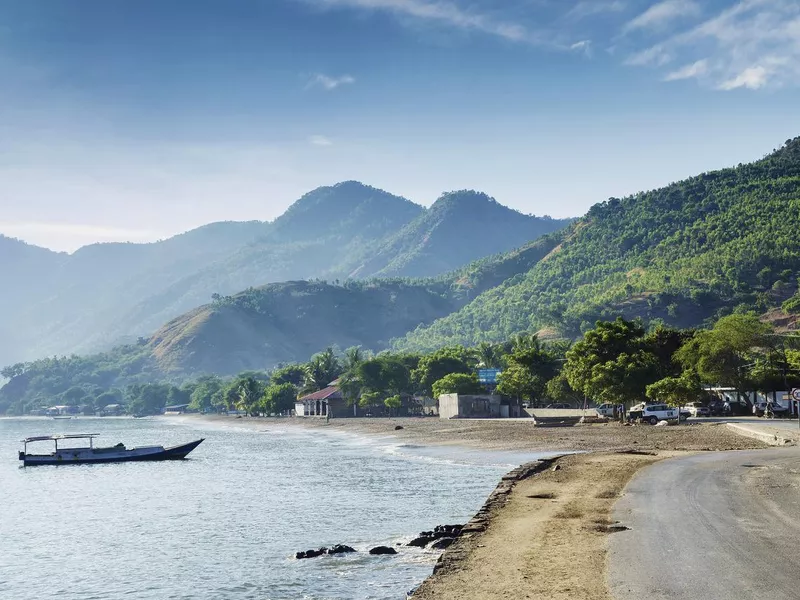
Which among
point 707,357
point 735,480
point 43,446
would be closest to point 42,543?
point 735,480

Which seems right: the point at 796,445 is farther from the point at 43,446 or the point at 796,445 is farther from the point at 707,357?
the point at 43,446

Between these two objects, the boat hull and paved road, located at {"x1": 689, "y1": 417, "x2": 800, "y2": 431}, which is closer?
paved road, located at {"x1": 689, "y1": 417, "x2": 800, "y2": 431}

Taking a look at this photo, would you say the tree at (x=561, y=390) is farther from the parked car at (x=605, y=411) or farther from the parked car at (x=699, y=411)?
the parked car at (x=699, y=411)

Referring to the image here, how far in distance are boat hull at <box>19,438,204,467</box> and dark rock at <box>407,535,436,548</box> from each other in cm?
6596

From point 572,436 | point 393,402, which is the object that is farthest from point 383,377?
point 572,436

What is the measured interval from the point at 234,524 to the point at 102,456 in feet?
190

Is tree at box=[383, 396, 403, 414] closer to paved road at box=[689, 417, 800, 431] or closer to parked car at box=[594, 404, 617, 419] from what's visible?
parked car at box=[594, 404, 617, 419]

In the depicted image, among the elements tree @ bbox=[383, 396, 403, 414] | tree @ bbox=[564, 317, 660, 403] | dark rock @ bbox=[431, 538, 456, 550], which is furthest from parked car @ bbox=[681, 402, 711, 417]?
tree @ bbox=[383, 396, 403, 414]

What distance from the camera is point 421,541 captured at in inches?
1244

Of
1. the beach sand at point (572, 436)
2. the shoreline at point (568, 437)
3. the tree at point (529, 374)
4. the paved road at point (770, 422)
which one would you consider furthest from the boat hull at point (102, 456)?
the tree at point (529, 374)

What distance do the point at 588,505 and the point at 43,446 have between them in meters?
155

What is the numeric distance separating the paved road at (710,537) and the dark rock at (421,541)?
6.92m

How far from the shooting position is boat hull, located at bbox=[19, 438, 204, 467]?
9350 centimetres

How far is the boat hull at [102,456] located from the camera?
93500mm
